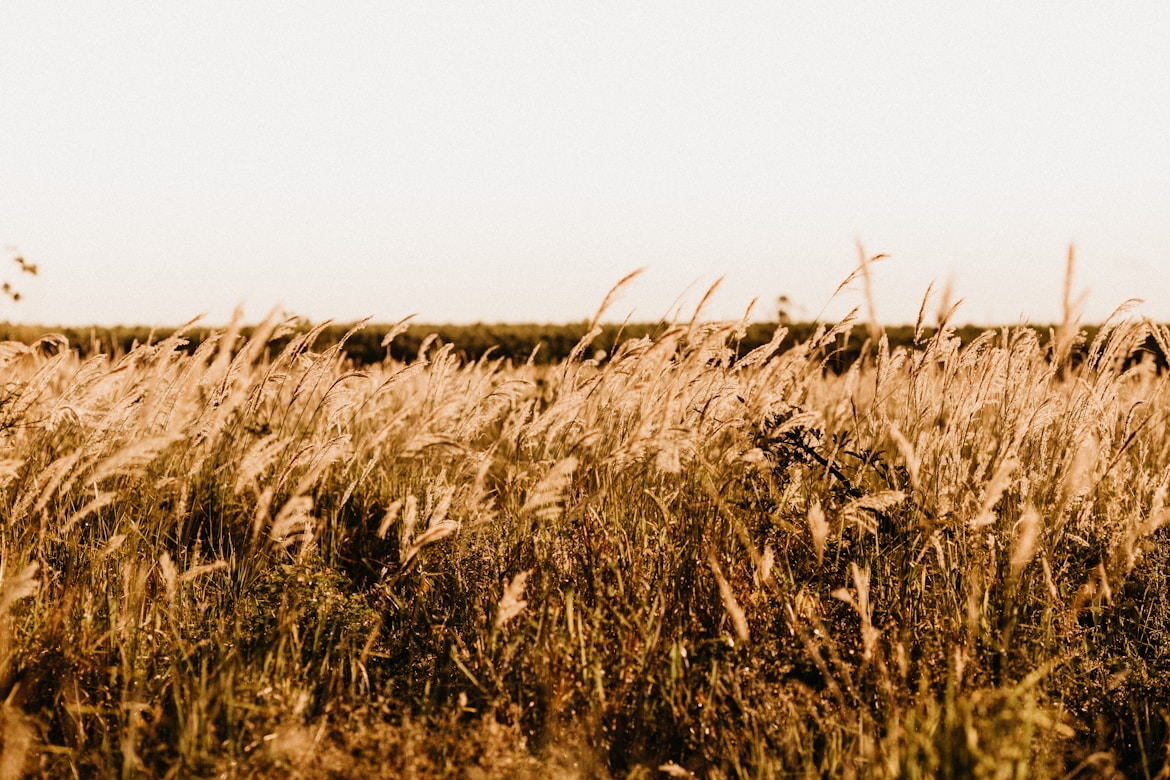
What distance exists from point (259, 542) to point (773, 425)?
6.06 feet

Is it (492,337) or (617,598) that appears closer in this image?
(617,598)

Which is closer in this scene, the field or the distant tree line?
the field

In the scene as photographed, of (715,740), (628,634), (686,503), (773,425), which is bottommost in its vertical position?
(715,740)

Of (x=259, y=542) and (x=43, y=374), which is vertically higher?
(x=43, y=374)

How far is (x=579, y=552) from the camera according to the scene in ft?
8.65

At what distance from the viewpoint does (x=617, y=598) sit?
2406 mm

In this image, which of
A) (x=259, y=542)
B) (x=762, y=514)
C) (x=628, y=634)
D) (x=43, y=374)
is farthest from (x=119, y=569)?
(x=762, y=514)

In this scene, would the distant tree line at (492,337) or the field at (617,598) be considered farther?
the distant tree line at (492,337)

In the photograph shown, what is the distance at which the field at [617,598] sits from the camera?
1951mm

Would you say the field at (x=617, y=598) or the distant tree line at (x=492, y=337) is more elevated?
the distant tree line at (x=492, y=337)

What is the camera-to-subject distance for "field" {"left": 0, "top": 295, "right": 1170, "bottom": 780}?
1.95m

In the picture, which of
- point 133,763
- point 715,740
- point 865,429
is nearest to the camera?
point 133,763

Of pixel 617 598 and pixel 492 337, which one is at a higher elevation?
pixel 492 337

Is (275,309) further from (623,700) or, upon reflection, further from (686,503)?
(686,503)
